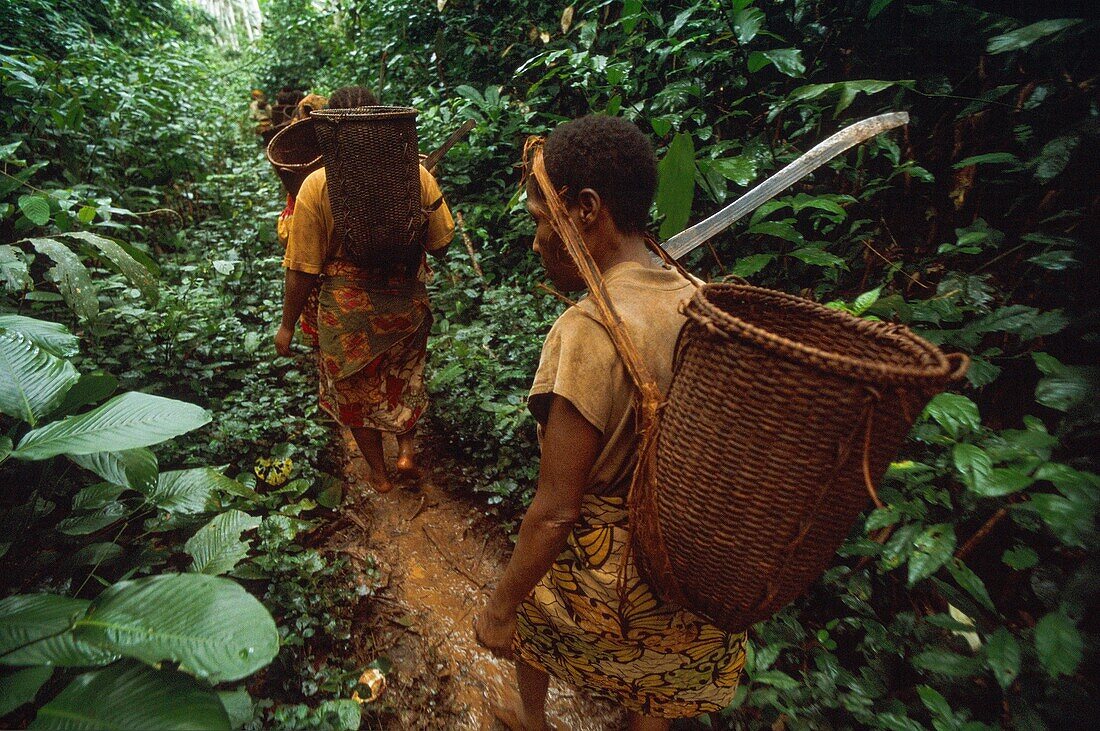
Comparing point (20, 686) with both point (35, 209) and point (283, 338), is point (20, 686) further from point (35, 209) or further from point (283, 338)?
point (35, 209)

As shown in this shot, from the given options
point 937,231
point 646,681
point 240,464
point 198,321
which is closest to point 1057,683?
point 646,681

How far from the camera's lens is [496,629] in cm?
138

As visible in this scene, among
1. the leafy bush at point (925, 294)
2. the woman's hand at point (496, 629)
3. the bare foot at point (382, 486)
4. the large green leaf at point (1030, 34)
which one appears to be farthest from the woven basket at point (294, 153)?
the large green leaf at point (1030, 34)

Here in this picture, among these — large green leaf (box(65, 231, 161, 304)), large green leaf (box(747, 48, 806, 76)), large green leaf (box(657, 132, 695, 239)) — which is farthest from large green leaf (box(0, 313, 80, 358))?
large green leaf (box(747, 48, 806, 76))

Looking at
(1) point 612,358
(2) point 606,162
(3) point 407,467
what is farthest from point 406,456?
(2) point 606,162

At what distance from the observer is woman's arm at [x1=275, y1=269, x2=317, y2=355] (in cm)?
258

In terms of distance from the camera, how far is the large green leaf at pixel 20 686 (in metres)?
0.98

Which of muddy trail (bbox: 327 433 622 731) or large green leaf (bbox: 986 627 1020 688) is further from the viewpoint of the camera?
muddy trail (bbox: 327 433 622 731)

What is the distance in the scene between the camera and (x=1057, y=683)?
49.2 inches

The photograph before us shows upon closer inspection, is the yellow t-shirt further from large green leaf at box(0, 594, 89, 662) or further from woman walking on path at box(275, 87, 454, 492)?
large green leaf at box(0, 594, 89, 662)

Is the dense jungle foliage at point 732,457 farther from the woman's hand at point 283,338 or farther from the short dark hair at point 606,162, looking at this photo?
the short dark hair at point 606,162

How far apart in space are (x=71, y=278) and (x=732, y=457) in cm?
274

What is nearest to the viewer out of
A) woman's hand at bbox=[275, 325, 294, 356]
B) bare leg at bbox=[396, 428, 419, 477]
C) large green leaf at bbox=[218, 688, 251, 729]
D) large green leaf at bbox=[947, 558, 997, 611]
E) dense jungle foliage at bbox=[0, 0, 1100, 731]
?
dense jungle foliage at bbox=[0, 0, 1100, 731]

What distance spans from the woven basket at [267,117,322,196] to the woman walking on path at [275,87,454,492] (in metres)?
0.26
